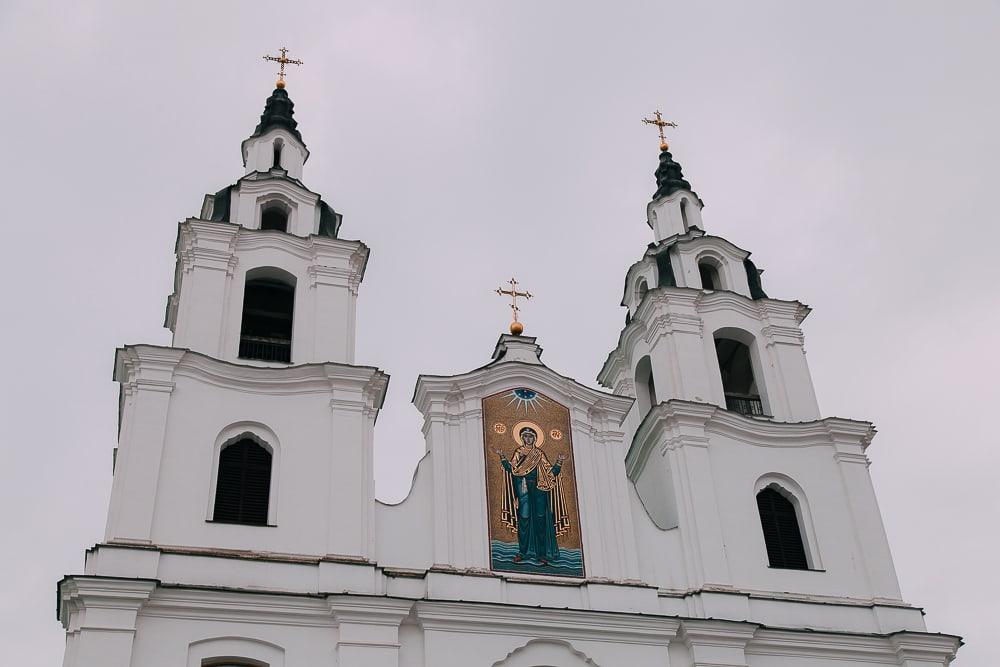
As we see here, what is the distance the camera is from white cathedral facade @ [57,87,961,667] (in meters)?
16.8

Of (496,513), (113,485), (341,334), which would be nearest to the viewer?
(113,485)

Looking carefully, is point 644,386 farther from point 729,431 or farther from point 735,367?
point 729,431

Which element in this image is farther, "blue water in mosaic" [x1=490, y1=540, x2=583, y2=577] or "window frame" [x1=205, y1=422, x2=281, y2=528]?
"blue water in mosaic" [x1=490, y1=540, x2=583, y2=577]

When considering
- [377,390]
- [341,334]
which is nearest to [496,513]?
[377,390]

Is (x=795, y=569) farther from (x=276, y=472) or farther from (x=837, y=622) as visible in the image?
(x=276, y=472)

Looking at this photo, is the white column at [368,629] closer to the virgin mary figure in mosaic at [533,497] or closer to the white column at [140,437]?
the virgin mary figure in mosaic at [533,497]

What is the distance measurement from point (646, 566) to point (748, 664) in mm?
2069

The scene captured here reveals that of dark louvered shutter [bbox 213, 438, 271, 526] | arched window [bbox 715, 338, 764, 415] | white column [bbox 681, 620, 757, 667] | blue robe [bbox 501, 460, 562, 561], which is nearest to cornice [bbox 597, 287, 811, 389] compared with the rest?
arched window [bbox 715, 338, 764, 415]

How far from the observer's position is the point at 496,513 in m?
18.8

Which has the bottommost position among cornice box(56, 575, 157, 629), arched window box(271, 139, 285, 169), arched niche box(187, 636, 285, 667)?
arched niche box(187, 636, 285, 667)

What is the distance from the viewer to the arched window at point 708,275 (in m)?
24.6

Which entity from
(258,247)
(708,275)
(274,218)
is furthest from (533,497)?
(274,218)

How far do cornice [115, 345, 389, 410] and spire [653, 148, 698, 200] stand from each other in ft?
31.4

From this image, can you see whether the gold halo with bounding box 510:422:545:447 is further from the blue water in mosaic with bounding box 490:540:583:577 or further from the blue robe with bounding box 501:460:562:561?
the blue water in mosaic with bounding box 490:540:583:577
